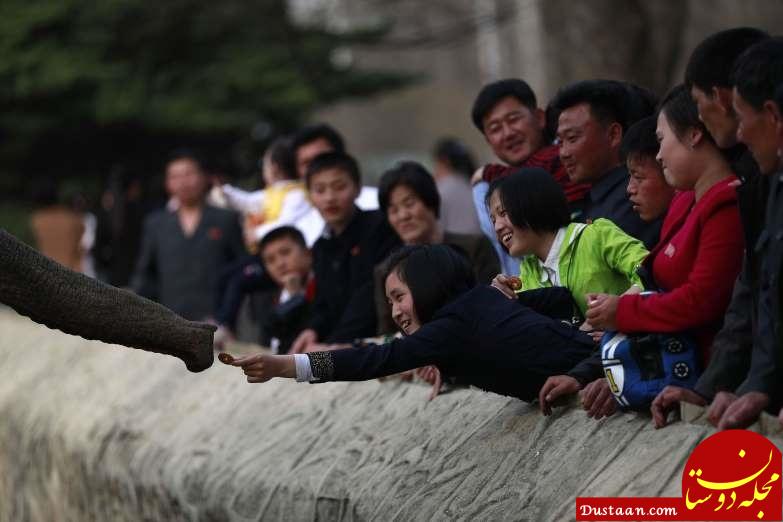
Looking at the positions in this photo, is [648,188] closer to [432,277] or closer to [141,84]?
[432,277]

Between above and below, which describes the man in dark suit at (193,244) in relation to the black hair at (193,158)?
below

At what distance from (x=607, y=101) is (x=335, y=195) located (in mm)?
2252

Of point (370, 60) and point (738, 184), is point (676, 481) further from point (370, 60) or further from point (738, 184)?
point (370, 60)

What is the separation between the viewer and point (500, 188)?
661cm

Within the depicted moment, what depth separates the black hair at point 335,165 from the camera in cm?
927

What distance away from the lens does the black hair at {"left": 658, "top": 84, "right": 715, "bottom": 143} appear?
226 inches

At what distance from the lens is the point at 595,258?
6426mm

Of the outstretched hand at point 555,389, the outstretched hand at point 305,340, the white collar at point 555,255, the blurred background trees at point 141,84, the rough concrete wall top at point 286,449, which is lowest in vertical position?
the rough concrete wall top at point 286,449

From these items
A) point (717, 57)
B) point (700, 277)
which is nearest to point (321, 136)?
point (717, 57)

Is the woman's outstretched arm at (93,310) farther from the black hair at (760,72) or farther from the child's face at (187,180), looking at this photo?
the child's face at (187,180)

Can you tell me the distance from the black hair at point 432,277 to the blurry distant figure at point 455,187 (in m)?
2.97

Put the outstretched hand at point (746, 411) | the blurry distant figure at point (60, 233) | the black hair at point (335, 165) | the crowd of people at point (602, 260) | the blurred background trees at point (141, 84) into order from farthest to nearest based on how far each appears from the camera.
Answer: the blurred background trees at point (141, 84) < the blurry distant figure at point (60, 233) < the black hair at point (335, 165) < the crowd of people at point (602, 260) < the outstretched hand at point (746, 411)

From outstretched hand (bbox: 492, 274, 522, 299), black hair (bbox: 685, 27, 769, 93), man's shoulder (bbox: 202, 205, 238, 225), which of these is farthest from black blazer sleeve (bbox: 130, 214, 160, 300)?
black hair (bbox: 685, 27, 769, 93)

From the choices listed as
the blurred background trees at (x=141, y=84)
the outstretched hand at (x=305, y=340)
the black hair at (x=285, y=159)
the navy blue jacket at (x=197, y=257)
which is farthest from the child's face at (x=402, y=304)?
the blurred background trees at (x=141, y=84)
